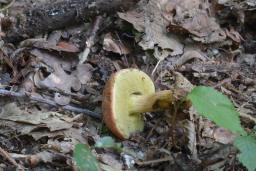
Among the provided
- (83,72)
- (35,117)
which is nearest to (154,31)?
(83,72)

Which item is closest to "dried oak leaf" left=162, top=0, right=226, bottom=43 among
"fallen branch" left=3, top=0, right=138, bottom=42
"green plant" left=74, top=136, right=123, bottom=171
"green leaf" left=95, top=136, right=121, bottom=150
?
"fallen branch" left=3, top=0, right=138, bottom=42

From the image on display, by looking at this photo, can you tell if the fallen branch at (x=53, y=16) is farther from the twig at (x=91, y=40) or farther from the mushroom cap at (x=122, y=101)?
the mushroom cap at (x=122, y=101)

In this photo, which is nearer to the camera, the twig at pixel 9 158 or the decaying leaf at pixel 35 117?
the twig at pixel 9 158

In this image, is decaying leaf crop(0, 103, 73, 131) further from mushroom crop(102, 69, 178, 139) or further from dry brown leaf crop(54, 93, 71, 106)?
mushroom crop(102, 69, 178, 139)

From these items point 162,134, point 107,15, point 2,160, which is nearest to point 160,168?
point 162,134

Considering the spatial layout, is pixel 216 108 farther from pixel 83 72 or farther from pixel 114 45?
pixel 114 45

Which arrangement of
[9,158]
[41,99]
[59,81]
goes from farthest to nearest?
[59,81]
[41,99]
[9,158]

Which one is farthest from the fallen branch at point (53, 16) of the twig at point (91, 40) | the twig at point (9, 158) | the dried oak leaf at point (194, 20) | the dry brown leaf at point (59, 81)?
the twig at point (9, 158)
